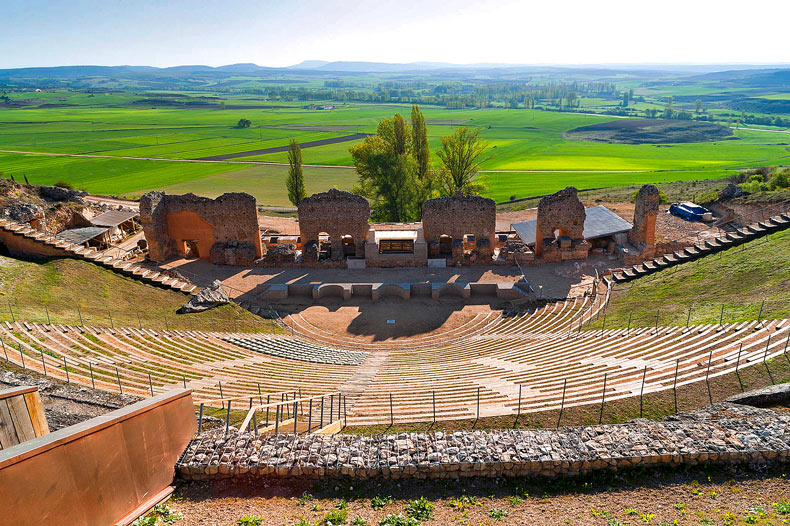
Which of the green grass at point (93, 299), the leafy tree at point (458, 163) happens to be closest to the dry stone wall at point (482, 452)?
the green grass at point (93, 299)

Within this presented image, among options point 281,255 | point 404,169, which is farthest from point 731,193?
point 281,255

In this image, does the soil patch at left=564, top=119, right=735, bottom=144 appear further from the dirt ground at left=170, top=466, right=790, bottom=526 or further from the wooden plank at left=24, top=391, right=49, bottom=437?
the wooden plank at left=24, top=391, right=49, bottom=437

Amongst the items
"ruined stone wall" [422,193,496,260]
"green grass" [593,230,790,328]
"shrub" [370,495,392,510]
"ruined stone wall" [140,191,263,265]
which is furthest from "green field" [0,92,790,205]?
"shrub" [370,495,392,510]

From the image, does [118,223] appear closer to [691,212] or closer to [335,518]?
[335,518]

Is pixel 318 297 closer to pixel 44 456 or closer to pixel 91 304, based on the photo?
pixel 91 304

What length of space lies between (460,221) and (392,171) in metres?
12.3

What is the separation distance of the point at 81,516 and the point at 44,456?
1.24 meters

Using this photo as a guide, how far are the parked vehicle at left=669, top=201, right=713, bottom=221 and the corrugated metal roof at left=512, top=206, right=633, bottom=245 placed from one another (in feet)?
28.6

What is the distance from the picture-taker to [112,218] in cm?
4100

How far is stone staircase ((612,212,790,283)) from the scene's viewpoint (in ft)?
81.5

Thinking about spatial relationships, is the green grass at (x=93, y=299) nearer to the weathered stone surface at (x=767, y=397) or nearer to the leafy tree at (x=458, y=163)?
the weathered stone surface at (x=767, y=397)

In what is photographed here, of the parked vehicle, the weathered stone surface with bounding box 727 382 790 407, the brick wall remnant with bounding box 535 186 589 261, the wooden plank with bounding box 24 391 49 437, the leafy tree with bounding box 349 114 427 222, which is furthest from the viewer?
the leafy tree with bounding box 349 114 427 222

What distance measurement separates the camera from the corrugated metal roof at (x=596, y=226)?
33375 mm

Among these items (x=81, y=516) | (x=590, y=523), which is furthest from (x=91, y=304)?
(x=590, y=523)
